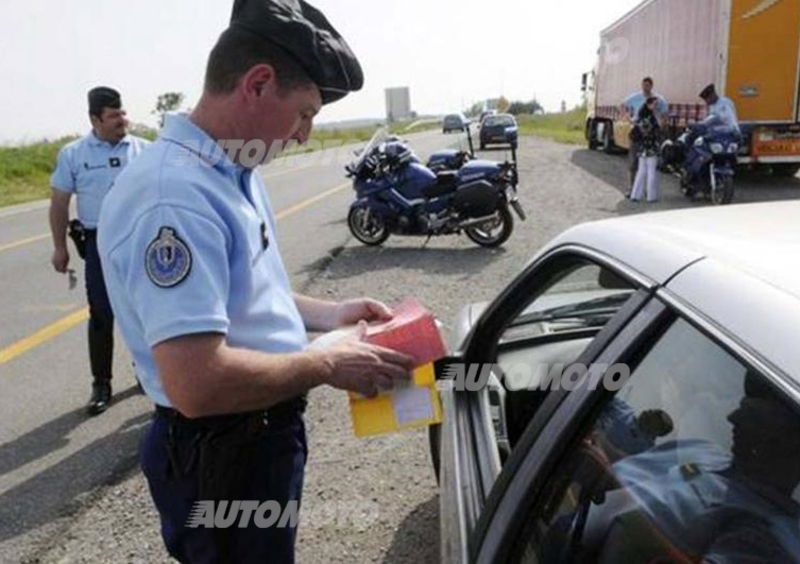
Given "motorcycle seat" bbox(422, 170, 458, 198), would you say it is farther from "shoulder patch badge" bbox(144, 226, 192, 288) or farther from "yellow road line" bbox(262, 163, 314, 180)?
"yellow road line" bbox(262, 163, 314, 180)

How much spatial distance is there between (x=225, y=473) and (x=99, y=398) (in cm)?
301

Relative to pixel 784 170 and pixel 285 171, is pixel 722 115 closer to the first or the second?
pixel 784 170

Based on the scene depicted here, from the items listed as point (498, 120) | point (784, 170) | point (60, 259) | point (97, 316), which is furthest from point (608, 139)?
point (97, 316)

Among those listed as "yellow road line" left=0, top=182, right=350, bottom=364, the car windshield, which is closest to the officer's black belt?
"yellow road line" left=0, top=182, right=350, bottom=364

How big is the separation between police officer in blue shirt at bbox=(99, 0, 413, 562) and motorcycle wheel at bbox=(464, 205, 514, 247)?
6636 mm

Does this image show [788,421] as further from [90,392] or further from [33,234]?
[33,234]

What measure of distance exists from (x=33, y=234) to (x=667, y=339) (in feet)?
39.8

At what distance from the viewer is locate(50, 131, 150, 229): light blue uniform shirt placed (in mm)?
4273

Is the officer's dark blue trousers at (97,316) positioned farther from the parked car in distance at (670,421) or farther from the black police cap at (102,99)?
the parked car in distance at (670,421)

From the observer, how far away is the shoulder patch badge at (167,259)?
144cm

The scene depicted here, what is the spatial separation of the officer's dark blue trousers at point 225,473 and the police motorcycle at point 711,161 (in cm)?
986

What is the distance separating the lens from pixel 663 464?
1395 millimetres

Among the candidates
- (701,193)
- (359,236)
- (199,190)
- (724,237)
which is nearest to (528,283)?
(724,237)

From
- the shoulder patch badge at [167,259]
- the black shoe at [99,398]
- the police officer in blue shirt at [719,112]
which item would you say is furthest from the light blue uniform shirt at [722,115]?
the shoulder patch badge at [167,259]
